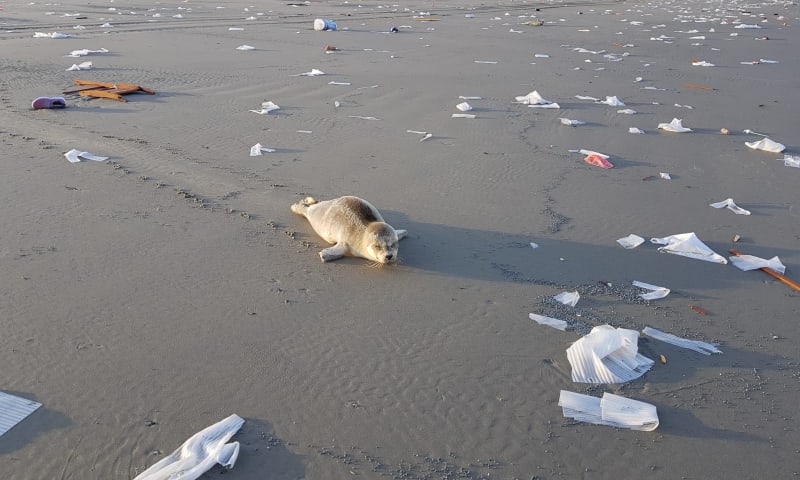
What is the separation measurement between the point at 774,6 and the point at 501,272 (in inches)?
1199

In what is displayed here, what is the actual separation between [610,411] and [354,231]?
247cm

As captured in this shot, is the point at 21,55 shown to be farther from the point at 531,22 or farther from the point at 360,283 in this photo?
the point at 531,22

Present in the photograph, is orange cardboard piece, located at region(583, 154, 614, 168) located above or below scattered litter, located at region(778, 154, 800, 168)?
above

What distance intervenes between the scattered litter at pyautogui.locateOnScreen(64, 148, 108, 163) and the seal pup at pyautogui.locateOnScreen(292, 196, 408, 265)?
2.98 m

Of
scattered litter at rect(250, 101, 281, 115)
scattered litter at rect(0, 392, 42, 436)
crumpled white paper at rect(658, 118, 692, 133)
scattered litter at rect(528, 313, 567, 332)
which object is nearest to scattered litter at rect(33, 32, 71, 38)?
scattered litter at rect(250, 101, 281, 115)

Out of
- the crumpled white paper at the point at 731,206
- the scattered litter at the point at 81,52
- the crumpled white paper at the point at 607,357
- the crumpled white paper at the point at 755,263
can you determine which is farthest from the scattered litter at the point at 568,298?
the scattered litter at the point at 81,52

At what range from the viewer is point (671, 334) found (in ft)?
14.6

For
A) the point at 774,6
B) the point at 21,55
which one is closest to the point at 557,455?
the point at 21,55

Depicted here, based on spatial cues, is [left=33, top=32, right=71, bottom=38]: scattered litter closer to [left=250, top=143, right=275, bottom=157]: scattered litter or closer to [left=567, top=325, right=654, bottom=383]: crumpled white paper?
[left=250, top=143, right=275, bottom=157]: scattered litter

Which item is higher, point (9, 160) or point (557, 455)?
point (9, 160)

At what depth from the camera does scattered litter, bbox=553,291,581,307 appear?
15.7 feet

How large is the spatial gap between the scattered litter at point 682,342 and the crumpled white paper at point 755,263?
1401 millimetres

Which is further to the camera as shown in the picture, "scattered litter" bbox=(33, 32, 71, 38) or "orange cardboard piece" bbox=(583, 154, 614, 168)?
"scattered litter" bbox=(33, 32, 71, 38)

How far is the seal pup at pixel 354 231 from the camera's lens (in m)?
5.13
